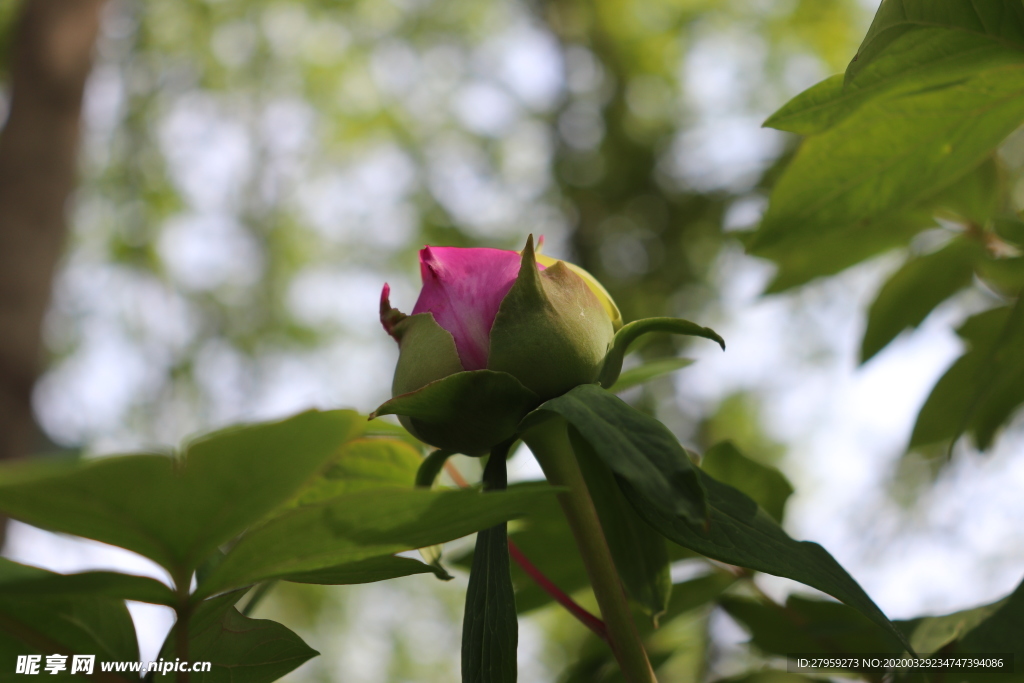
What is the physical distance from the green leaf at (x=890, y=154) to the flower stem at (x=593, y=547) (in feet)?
0.64

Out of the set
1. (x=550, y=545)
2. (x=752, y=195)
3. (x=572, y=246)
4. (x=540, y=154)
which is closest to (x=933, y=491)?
(x=752, y=195)

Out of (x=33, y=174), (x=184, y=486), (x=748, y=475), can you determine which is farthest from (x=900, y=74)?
(x=33, y=174)

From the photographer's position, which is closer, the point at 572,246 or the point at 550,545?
the point at 550,545

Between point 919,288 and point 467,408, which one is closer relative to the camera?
point 467,408

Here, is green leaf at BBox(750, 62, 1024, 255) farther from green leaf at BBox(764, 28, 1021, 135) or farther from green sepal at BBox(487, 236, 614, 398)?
green sepal at BBox(487, 236, 614, 398)

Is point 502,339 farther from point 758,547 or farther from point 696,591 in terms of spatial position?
point 696,591

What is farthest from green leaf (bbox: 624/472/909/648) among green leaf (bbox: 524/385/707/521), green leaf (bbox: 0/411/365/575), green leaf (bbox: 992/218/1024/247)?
green leaf (bbox: 992/218/1024/247)

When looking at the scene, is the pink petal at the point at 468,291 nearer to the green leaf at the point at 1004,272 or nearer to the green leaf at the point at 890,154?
the green leaf at the point at 890,154

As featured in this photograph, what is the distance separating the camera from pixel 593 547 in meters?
0.29

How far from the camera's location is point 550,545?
1.45ft

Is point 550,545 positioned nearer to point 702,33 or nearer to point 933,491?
point 933,491

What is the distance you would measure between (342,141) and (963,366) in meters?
5.50

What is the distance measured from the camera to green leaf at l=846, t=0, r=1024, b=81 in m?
0.28

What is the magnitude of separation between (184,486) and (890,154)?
381 millimetres
